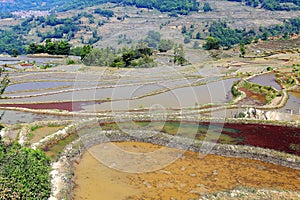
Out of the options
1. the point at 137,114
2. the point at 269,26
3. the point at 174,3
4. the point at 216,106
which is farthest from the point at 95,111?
the point at 174,3

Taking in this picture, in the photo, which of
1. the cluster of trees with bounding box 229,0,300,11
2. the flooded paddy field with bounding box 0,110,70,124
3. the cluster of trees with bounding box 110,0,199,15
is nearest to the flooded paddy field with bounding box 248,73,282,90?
the flooded paddy field with bounding box 0,110,70,124

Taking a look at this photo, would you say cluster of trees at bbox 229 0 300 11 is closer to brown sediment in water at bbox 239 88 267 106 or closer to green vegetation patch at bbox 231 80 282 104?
green vegetation patch at bbox 231 80 282 104

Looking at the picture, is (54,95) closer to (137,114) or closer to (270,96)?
(137,114)

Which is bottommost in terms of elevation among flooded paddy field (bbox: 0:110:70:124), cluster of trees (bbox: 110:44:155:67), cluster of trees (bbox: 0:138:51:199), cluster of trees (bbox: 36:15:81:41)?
cluster of trees (bbox: 36:15:81:41)

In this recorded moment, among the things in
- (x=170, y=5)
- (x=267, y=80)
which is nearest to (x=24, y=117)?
(x=267, y=80)

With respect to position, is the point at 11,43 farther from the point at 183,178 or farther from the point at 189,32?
the point at 183,178

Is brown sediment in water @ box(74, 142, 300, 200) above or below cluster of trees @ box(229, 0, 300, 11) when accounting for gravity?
above
